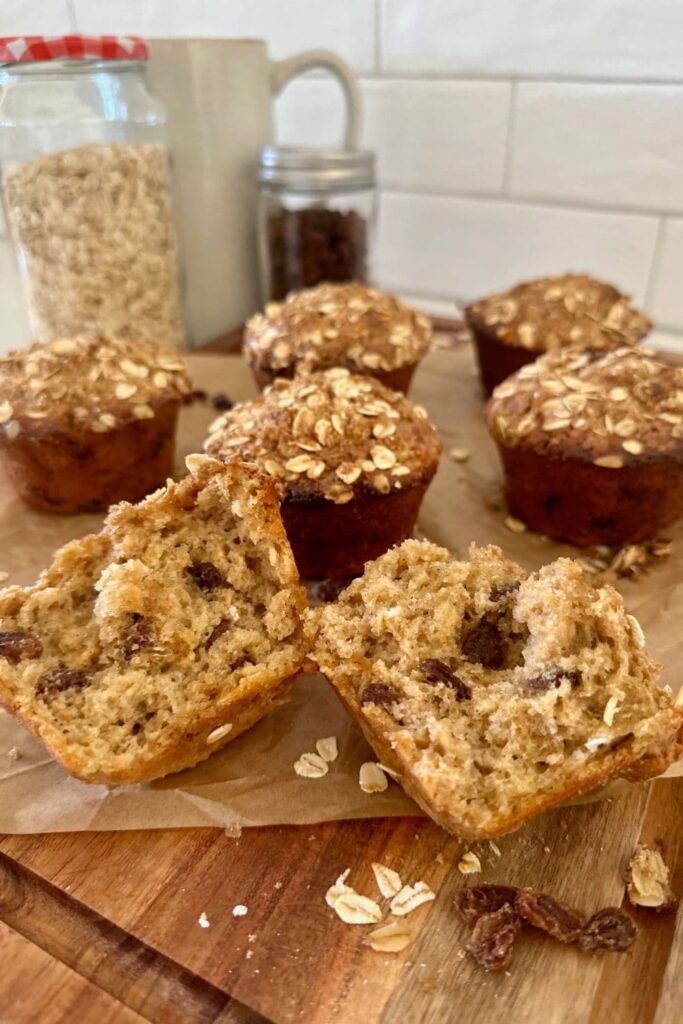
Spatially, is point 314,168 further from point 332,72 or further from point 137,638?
point 137,638

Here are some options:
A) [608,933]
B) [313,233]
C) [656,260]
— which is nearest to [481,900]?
[608,933]

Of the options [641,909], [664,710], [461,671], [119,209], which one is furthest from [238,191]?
[641,909]

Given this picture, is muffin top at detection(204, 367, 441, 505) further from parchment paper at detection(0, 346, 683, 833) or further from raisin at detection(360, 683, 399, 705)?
raisin at detection(360, 683, 399, 705)

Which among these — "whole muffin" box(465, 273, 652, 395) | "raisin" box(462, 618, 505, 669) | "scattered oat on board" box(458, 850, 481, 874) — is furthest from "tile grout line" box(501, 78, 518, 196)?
"scattered oat on board" box(458, 850, 481, 874)

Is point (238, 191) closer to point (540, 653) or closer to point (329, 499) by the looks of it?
point (329, 499)

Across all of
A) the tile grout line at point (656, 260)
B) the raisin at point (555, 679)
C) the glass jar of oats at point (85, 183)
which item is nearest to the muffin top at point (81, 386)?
the glass jar of oats at point (85, 183)

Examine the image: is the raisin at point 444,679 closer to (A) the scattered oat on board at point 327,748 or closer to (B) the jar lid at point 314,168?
(A) the scattered oat on board at point 327,748

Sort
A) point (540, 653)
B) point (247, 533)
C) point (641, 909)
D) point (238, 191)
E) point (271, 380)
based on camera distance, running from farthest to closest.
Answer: point (238, 191) < point (271, 380) < point (247, 533) < point (540, 653) < point (641, 909)
